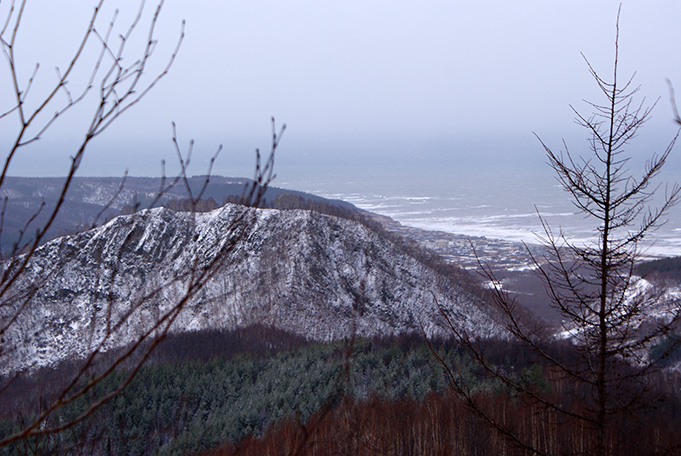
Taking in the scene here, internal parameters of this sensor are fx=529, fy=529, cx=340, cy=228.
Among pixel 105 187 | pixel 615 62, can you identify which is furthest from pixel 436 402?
pixel 105 187

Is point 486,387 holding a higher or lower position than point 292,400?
higher

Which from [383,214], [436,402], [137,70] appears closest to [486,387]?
[436,402]

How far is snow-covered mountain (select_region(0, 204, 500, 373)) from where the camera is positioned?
63719 mm

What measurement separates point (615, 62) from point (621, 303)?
420cm

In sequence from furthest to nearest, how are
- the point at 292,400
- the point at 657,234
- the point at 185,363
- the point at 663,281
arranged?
the point at 657,234 < the point at 663,281 < the point at 185,363 < the point at 292,400

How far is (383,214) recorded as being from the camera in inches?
5546

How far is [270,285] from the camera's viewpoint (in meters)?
70.2

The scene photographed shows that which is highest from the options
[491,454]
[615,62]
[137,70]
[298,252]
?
[615,62]

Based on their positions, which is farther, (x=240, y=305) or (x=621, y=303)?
(x=240, y=305)

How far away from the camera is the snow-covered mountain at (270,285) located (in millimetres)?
63719

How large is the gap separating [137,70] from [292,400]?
36.6m

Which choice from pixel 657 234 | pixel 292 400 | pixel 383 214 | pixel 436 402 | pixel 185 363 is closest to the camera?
pixel 436 402

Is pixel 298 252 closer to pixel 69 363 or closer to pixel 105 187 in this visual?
pixel 69 363

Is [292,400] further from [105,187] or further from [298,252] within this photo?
[105,187]
